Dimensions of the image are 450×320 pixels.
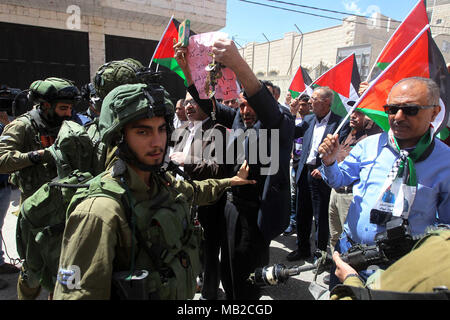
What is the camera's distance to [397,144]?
1880 mm

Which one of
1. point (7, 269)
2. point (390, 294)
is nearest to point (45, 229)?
point (390, 294)

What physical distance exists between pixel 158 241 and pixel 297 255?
3116 millimetres

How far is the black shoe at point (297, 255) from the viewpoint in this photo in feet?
13.1

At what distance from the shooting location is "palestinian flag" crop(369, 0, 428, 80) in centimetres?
253

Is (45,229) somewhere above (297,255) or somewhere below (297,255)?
above

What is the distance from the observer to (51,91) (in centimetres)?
282

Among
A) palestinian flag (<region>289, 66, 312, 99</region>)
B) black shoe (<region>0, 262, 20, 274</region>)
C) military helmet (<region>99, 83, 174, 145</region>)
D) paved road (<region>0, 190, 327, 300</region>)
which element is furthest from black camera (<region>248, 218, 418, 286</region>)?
palestinian flag (<region>289, 66, 312, 99</region>)

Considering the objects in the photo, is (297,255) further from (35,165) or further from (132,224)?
(35,165)

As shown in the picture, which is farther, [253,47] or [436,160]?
[253,47]

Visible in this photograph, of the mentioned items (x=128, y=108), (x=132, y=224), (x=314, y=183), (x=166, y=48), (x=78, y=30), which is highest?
(x=78, y=30)

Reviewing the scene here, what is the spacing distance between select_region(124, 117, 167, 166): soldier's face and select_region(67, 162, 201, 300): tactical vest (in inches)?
7.0

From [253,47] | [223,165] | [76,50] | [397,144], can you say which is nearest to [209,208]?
[223,165]

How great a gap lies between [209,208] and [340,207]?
169cm

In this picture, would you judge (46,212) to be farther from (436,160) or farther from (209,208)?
(436,160)
